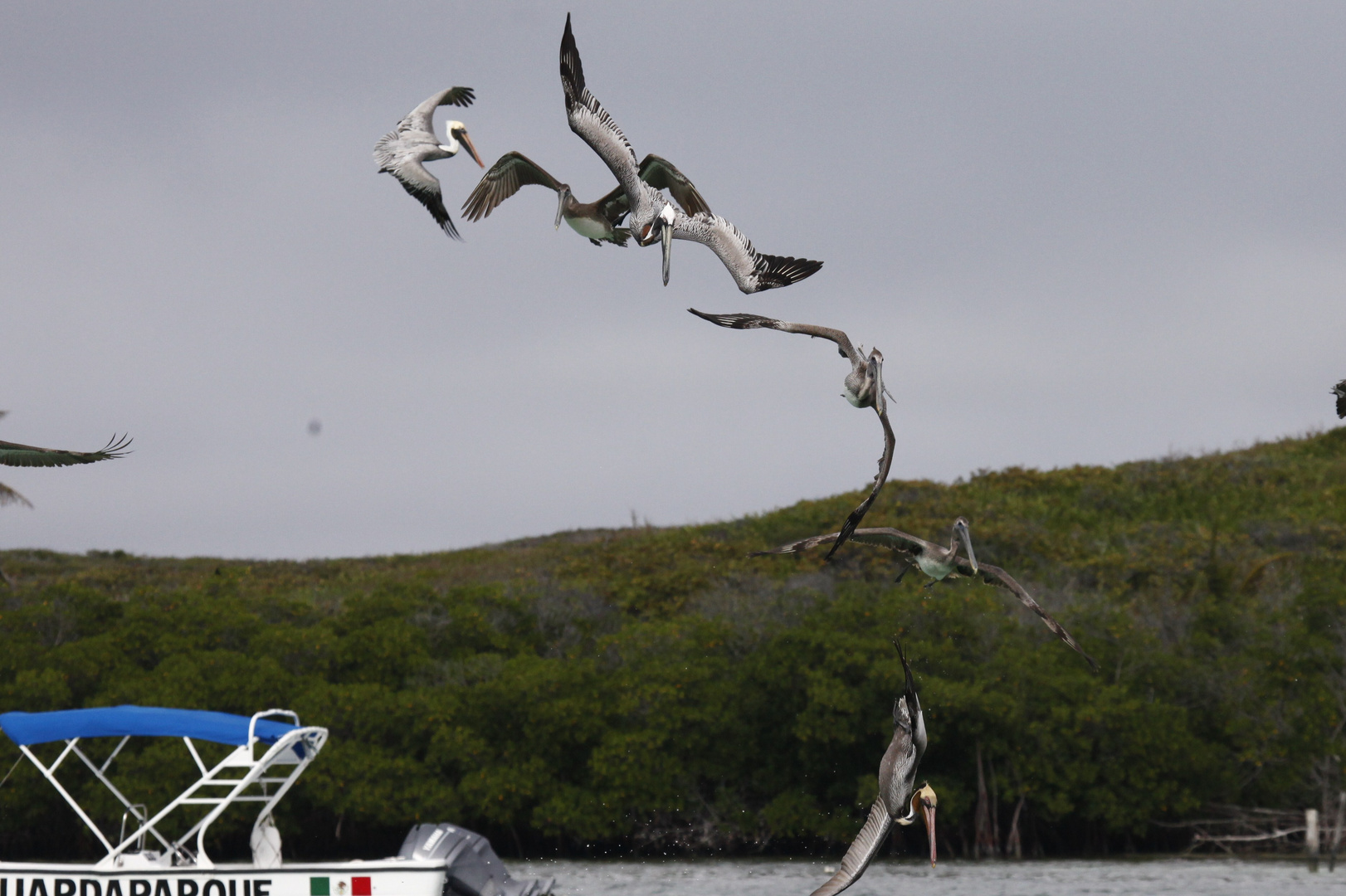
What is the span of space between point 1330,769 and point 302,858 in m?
26.9

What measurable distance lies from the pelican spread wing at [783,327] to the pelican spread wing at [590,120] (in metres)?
1.81

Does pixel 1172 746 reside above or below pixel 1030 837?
above

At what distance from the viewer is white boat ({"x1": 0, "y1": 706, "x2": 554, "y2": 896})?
23859 millimetres

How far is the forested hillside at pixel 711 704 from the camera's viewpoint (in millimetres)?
39875

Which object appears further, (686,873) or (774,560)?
(774,560)

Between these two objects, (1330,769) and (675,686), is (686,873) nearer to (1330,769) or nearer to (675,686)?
(675,686)

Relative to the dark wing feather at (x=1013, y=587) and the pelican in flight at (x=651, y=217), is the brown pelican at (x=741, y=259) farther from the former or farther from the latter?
the dark wing feather at (x=1013, y=587)

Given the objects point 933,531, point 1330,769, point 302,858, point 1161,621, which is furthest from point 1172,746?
point 302,858

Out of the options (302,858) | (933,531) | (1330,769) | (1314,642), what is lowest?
(302,858)

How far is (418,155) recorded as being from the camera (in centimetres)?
1467

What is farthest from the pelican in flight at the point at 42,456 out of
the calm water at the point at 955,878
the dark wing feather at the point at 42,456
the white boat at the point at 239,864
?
the calm water at the point at 955,878

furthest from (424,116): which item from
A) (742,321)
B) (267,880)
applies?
(267,880)

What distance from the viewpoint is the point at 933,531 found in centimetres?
5494

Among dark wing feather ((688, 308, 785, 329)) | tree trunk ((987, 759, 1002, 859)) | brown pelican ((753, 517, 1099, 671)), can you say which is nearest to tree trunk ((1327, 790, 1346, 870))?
tree trunk ((987, 759, 1002, 859))
